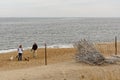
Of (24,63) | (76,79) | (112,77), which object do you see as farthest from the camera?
(24,63)

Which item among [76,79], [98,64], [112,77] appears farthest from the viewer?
[98,64]

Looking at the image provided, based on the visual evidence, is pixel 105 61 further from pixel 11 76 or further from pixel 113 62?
pixel 11 76

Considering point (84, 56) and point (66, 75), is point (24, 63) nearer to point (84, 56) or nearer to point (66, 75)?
point (84, 56)

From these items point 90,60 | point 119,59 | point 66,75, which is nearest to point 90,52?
point 90,60

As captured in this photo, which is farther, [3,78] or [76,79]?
[3,78]

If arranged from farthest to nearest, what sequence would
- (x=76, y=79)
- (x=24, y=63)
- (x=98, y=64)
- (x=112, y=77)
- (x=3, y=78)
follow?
(x=24, y=63), (x=98, y=64), (x=3, y=78), (x=76, y=79), (x=112, y=77)

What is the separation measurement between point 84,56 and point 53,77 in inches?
197

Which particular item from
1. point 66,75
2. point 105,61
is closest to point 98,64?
point 105,61

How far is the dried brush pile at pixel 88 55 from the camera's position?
1833 cm

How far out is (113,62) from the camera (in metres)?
18.3

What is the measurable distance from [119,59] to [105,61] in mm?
1061

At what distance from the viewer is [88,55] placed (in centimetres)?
1853

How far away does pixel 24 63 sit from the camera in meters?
23.1

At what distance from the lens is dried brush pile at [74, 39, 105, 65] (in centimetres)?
1833
